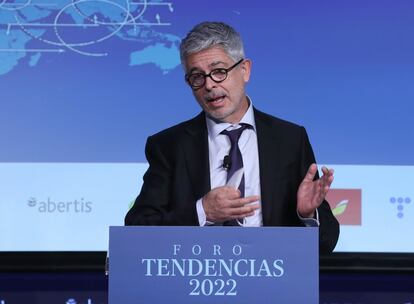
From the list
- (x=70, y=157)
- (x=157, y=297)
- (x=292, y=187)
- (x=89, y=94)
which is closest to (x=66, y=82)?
(x=89, y=94)

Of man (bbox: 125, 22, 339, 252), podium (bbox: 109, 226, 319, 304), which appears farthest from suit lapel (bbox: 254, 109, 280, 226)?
podium (bbox: 109, 226, 319, 304)

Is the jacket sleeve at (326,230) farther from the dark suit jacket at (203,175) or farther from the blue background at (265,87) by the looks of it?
the blue background at (265,87)

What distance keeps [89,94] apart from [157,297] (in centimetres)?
193

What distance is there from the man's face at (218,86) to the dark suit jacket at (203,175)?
111 mm

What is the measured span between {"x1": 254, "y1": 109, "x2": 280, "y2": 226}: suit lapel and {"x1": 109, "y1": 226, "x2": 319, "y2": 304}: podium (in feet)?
1.60

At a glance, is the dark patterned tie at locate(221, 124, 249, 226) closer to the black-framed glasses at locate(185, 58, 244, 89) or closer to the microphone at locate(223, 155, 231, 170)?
the microphone at locate(223, 155, 231, 170)

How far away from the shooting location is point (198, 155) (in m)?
2.36

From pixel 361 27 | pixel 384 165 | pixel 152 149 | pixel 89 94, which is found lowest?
pixel 152 149

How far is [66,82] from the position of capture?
11.7 feet

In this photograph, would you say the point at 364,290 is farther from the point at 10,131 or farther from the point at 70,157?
the point at 10,131

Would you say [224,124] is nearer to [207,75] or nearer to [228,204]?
[207,75]

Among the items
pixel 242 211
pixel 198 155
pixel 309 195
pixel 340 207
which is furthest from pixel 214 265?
pixel 340 207

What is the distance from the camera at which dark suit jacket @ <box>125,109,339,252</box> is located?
2.25 metres

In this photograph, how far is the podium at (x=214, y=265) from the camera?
1.78m
